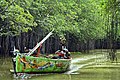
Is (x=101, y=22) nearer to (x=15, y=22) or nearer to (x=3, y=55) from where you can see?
(x=3, y=55)

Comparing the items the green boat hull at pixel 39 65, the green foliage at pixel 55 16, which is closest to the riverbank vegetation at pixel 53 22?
the green foliage at pixel 55 16

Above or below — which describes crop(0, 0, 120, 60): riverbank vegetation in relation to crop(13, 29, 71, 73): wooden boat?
above

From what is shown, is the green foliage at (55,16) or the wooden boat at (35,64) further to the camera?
the green foliage at (55,16)

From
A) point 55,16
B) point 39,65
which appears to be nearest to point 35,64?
point 39,65

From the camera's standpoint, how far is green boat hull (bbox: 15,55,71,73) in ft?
57.2

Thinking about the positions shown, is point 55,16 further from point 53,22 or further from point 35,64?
point 35,64

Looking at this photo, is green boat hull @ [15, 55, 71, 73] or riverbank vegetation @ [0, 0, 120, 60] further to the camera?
riverbank vegetation @ [0, 0, 120, 60]

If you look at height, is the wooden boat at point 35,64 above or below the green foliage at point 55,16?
below

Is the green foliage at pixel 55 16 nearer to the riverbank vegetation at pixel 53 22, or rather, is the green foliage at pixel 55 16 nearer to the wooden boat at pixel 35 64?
the riverbank vegetation at pixel 53 22

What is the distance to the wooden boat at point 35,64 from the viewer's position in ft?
57.0

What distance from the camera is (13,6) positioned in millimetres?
21344

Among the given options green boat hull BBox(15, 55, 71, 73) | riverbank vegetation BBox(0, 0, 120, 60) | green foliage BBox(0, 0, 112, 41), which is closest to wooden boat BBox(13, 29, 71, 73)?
green boat hull BBox(15, 55, 71, 73)

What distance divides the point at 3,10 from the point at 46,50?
18163 millimetres

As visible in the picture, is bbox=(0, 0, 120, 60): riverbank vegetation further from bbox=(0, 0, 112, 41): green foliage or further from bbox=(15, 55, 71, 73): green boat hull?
bbox=(15, 55, 71, 73): green boat hull
